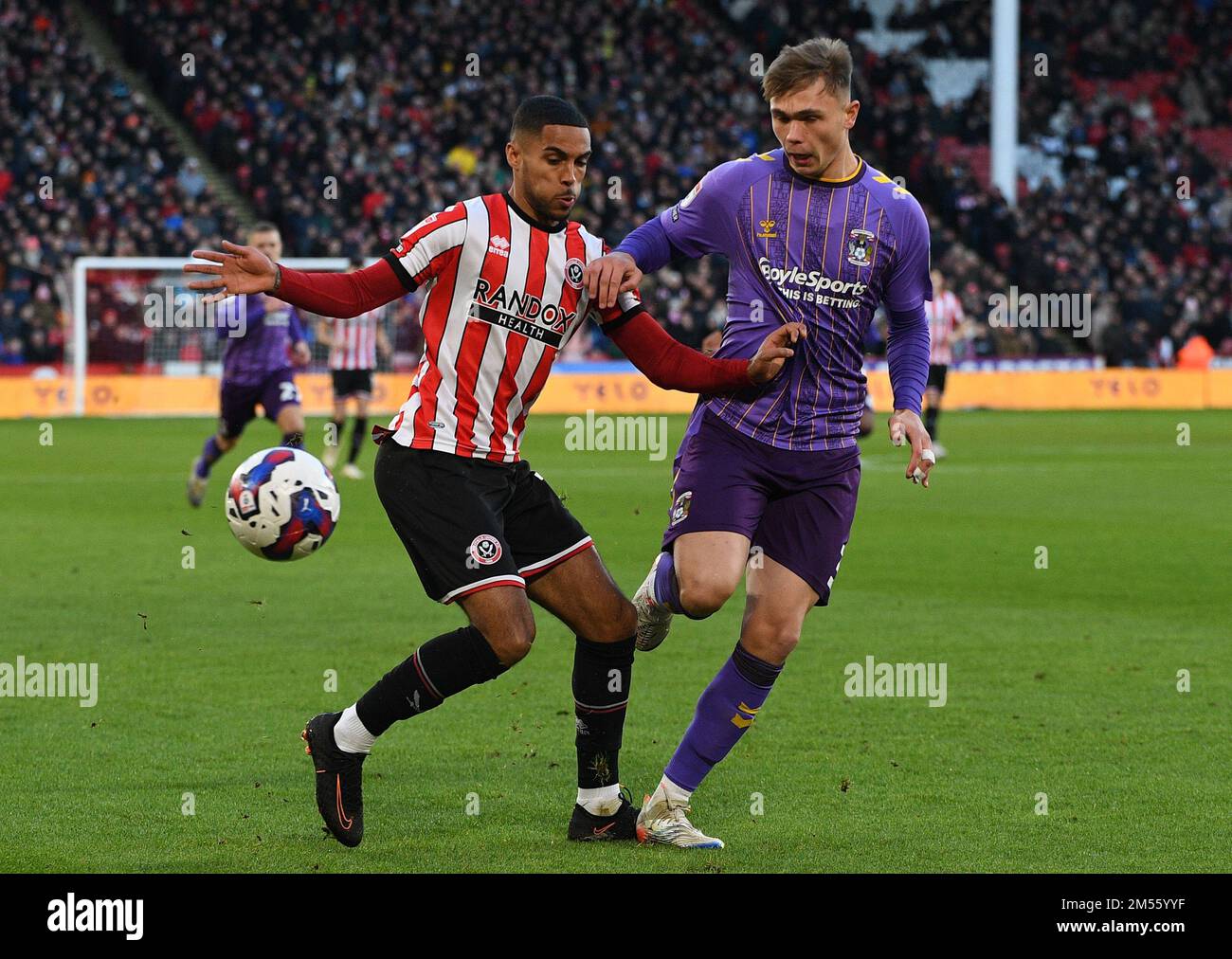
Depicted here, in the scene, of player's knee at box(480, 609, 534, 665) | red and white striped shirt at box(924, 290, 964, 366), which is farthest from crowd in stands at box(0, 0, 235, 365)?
player's knee at box(480, 609, 534, 665)

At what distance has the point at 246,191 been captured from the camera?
105ft

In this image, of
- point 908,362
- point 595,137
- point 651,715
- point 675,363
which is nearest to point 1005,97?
point 595,137

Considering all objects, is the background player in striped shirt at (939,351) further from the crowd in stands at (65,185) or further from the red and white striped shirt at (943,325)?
the crowd in stands at (65,185)

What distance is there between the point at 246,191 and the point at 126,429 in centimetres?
794

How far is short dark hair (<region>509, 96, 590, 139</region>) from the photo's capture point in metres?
5.16

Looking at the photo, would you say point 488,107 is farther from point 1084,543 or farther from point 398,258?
point 398,258

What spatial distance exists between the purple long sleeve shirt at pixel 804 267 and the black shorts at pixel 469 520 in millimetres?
675

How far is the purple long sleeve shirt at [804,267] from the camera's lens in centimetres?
552

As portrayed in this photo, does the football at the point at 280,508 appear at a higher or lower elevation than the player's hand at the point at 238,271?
lower

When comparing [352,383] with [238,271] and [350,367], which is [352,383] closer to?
[350,367]

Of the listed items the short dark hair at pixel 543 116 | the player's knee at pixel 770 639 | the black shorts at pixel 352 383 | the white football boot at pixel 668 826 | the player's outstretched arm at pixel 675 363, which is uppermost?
the black shorts at pixel 352 383

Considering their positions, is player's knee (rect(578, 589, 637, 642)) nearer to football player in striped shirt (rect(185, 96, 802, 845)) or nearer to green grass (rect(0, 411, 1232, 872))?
football player in striped shirt (rect(185, 96, 802, 845))

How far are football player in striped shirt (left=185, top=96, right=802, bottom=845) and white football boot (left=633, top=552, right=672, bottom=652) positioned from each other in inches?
20.9

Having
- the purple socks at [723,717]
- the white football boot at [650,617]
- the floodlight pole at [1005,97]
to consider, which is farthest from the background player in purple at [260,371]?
the floodlight pole at [1005,97]
